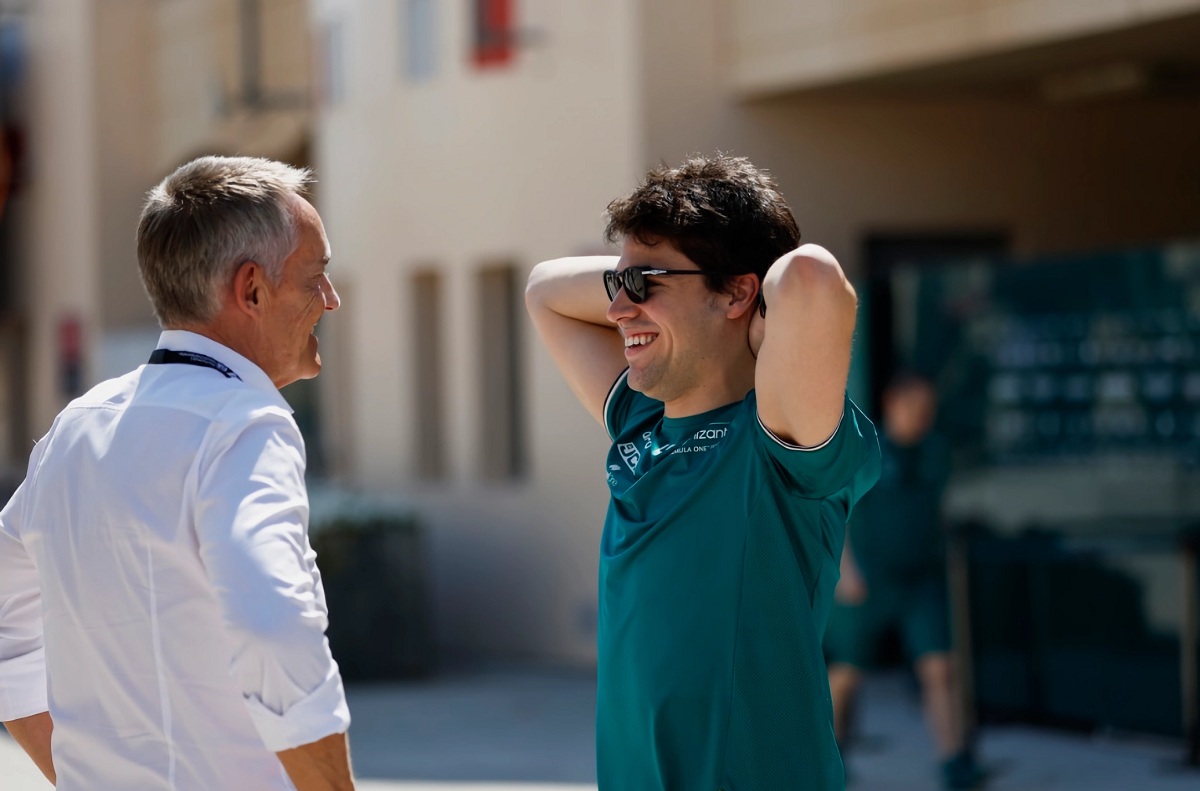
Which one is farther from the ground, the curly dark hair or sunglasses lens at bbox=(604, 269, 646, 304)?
the curly dark hair

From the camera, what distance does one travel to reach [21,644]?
119 inches

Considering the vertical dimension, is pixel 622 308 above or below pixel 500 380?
above

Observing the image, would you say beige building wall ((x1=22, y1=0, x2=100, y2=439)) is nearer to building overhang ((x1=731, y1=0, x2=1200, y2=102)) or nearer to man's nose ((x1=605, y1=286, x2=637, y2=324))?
building overhang ((x1=731, y1=0, x2=1200, y2=102))

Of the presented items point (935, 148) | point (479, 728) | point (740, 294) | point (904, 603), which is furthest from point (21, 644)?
point (935, 148)

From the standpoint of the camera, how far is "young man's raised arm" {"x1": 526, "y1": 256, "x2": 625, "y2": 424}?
11.9 ft

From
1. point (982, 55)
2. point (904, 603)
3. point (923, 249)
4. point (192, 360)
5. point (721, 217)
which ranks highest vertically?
point (982, 55)

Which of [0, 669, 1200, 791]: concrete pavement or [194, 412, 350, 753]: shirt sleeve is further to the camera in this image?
[0, 669, 1200, 791]: concrete pavement

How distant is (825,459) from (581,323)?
958 millimetres

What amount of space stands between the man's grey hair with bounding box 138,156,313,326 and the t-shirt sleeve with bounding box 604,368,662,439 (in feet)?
2.91

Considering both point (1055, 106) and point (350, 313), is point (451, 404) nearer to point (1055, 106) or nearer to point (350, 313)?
point (350, 313)

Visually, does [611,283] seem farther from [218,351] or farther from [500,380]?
[500,380]

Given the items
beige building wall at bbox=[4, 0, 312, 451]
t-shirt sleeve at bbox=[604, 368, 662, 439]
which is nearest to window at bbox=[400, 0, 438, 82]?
beige building wall at bbox=[4, 0, 312, 451]

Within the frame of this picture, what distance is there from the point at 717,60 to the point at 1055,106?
2413 millimetres

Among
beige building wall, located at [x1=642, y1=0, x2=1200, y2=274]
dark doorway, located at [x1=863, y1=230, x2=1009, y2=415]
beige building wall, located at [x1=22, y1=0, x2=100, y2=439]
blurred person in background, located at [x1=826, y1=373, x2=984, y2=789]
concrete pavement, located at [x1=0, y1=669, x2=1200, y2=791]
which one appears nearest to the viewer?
blurred person in background, located at [x1=826, y1=373, x2=984, y2=789]
